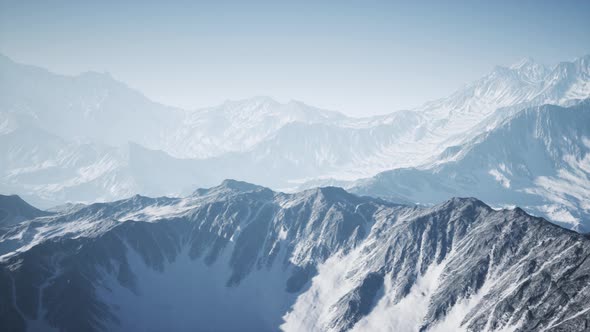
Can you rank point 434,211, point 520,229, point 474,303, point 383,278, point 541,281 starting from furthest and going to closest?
point 434,211 < point 383,278 < point 520,229 < point 474,303 < point 541,281

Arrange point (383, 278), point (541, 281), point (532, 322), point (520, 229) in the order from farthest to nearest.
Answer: point (383, 278), point (520, 229), point (541, 281), point (532, 322)

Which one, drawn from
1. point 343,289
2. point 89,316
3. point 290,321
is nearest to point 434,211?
point 343,289

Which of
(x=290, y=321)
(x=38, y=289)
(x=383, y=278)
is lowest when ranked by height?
(x=290, y=321)

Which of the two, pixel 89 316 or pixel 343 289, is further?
pixel 343 289

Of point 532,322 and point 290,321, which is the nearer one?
point 532,322

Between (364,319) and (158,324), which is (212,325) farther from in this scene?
(364,319)

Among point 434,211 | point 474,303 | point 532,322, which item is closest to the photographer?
point 532,322

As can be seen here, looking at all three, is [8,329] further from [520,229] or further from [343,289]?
[520,229]

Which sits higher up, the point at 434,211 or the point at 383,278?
the point at 434,211

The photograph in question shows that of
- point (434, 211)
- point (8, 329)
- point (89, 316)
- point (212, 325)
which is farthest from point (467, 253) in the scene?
point (8, 329)
